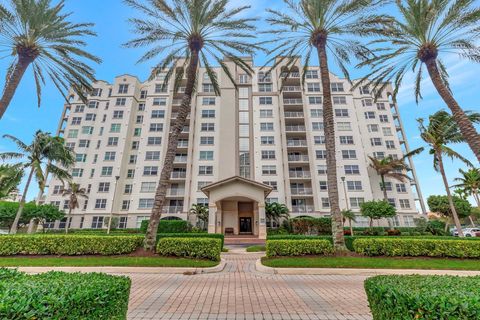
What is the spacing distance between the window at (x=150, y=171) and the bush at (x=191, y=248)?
27.2 metres

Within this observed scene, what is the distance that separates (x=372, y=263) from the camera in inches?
461

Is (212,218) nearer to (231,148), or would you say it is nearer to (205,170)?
(205,170)

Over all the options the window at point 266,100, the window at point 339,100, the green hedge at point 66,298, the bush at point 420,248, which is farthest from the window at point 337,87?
the green hedge at point 66,298

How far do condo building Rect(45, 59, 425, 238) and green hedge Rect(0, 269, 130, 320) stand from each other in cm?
2980

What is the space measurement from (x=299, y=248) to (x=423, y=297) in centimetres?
1057

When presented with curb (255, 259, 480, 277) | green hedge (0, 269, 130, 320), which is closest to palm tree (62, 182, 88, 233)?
curb (255, 259, 480, 277)

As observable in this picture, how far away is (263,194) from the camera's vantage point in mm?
28734

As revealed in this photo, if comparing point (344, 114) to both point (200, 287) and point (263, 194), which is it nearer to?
point (263, 194)

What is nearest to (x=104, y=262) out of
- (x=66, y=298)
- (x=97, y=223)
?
(x=66, y=298)

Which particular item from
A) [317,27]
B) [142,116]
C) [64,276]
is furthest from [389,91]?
[64,276]

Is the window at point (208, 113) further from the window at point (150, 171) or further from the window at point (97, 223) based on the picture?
the window at point (97, 223)

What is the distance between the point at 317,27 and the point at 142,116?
3769 cm

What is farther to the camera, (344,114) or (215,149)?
(344,114)

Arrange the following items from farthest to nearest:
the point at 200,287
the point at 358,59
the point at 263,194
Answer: the point at 263,194, the point at 358,59, the point at 200,287
